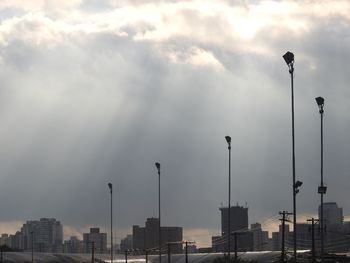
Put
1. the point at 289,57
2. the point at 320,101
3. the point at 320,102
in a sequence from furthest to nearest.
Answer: the point at 320,102 → the point at 320,101 → the point at 289,57

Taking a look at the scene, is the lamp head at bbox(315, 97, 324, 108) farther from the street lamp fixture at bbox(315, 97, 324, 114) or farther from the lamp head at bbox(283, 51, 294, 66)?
the lamp head at bbox(283, 51, 294, 66)

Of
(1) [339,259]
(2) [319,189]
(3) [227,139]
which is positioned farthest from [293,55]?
(1) [339,259]

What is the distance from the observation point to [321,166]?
99.0 m

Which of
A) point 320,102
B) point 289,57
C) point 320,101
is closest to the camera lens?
point 289,57

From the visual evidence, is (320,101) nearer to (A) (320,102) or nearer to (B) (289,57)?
(A) (320,102)

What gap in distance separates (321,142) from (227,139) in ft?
65.7

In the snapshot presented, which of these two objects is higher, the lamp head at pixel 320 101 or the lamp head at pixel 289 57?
the lamp head at pixel 289 57

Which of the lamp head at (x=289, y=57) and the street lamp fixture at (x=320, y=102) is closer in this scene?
the lamp head at (x=289, y=57)

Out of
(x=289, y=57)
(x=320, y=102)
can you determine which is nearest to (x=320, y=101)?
(x=320, y=102)

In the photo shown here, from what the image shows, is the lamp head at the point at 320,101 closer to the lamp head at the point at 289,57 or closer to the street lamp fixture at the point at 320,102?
the street lamp fixture at the point at 320,102

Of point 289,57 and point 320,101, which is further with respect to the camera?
point 320,101

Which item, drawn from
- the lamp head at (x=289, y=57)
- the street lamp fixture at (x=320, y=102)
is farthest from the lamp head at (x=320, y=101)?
the lamp head at (x=289, y=57)

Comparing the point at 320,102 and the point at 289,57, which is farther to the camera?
the point at 320,102

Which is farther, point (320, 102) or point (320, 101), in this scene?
point (320, 102)
